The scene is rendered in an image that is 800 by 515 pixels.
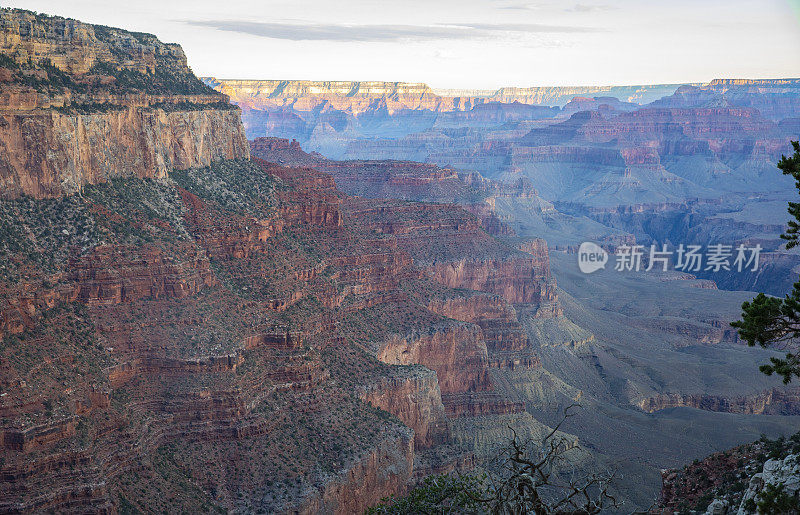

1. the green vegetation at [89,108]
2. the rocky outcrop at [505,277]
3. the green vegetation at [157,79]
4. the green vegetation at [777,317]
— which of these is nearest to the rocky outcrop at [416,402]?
the green vegetation at [89,108]

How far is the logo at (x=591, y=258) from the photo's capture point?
174m

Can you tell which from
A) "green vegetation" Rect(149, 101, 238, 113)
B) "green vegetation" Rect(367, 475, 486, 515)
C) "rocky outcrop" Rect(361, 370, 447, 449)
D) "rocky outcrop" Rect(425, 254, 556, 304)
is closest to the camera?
"green vegetation" Rect(367, 475, 486, 515)

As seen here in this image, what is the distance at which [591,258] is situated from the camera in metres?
182

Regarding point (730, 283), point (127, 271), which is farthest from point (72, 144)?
point (730, 283)

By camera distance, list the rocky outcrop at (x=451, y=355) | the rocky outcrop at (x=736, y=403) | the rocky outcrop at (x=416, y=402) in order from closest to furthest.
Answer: the rocky outcrop at (x=416, y=402) < the rocky outcrop at (x=451, y=355) < the rocky outcrop at (x=736, y=403)

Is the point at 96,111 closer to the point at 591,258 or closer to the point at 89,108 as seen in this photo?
the point at 89,108

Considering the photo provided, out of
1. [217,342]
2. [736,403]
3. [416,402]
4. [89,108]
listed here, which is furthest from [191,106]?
[736,403]

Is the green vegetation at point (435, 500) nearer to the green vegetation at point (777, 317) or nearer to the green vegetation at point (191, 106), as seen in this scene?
the green vegetation at point (777, 317)

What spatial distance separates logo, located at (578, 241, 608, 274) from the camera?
17350 cm

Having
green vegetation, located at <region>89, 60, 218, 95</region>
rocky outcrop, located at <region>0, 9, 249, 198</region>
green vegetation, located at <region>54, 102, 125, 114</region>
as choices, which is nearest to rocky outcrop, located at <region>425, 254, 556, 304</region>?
rocky outcrop, located at <region>0, 9, 249, 198</region>

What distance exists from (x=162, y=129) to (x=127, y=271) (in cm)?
1847

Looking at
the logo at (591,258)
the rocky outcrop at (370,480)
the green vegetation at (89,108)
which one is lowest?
the logo at (591,258)

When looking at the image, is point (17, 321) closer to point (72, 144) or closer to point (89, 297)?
point (89, 297)

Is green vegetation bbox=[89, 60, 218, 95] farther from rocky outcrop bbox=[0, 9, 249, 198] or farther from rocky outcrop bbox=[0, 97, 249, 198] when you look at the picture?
rocky outcrop bbox=[0, 97, 249, 198]
